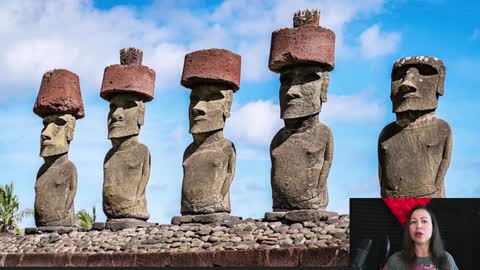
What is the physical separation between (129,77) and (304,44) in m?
3.54

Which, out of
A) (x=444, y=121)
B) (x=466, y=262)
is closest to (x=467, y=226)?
(x=466, y=262)

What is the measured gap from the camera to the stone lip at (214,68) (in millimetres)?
12148

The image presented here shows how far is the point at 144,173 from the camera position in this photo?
13.2m

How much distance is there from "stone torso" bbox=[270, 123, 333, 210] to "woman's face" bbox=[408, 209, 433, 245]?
22.1 feet

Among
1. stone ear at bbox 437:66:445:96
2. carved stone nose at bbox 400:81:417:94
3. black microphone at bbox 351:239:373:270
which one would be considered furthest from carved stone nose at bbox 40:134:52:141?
black microphone at bbox 351:239:373:270

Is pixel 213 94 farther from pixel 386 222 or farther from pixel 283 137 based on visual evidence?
pixel 386 222

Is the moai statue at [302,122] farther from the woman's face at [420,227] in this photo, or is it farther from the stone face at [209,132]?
the woman's face at [420,227]

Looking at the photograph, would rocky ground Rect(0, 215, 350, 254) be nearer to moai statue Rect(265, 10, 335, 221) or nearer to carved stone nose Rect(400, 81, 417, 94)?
moai statue Rect(265, 10, 335, 221)

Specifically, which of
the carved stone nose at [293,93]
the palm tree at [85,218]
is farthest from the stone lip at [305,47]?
the palm tree at [85,218]

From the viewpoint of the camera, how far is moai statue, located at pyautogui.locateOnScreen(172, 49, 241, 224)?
11875 millimetres

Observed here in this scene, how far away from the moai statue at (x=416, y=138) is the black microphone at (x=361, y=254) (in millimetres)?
5999

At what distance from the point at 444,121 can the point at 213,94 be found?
3582 millimetres

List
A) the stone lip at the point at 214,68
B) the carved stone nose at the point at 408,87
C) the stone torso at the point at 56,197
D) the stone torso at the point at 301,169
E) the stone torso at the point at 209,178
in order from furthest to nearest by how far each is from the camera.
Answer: the stone torso at the point at 56,197
the stone lip at the point at 214,68
the stone torso at the point at 209,178
the stone torso at the point at 301,169
the carved stone nose at the point at 408,87

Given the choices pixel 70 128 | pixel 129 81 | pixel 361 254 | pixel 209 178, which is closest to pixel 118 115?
pixel 129 81
